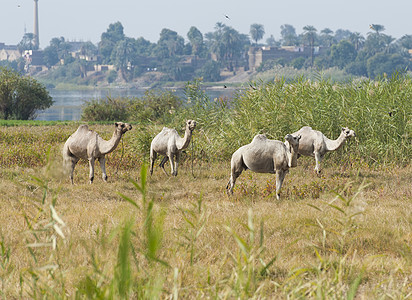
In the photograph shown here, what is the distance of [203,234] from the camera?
6.03 m

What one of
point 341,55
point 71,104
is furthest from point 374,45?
point 71,104

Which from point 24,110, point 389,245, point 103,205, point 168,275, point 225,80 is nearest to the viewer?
→ point 168,275

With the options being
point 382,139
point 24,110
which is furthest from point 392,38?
point 382,139

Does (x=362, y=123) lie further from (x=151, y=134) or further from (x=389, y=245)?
(x=389, y=245)

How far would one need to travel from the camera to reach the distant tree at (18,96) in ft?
103

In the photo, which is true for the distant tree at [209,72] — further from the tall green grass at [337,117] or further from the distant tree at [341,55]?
the tall green grass at [337,117]

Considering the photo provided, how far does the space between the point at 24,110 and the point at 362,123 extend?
81.8 ft

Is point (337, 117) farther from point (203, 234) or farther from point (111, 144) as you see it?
point (203, 234)

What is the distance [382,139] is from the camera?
12898 mm

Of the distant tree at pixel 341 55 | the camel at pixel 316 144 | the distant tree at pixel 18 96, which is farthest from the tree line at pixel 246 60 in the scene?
the camel at pixel 316 144

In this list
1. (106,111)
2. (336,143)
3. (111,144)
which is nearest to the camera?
(111,144)

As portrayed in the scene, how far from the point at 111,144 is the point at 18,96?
24.5 metres

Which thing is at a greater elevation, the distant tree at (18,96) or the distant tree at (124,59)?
the distant tree at (124,59)

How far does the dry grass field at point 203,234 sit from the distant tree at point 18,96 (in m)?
18.8
